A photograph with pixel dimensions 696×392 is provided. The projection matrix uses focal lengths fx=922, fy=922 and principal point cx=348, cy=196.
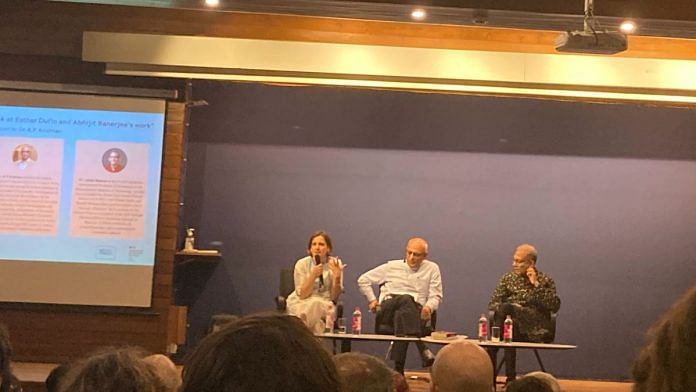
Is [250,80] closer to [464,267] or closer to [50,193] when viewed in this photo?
[50,193]

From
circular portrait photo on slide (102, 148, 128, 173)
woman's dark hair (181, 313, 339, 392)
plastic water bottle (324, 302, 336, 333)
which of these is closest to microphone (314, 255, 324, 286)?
plastic water bottle (324, 302, 336, 333)

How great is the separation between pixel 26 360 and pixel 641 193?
5501mm

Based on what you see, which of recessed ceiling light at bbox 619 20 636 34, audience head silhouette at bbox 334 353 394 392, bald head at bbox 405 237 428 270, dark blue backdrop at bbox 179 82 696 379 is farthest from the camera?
dark blue backdrop at bbox 179 82 696 379

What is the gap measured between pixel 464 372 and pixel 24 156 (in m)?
5.90

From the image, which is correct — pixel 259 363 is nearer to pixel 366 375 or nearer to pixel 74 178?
pixel 366 375

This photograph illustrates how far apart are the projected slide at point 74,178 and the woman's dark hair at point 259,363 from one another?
6565 mm

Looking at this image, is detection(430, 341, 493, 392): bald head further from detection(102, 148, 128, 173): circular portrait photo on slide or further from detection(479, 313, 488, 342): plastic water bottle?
detection(102, 148, 128, 173): circular portrait photo on slide

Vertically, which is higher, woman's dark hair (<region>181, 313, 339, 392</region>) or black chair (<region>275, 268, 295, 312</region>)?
woman's dark hair (<region>181, 313, 339, 392</region>)

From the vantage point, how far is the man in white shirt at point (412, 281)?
23.6 ft

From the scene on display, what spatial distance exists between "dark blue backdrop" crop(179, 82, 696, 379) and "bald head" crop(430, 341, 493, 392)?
5794 millimetres

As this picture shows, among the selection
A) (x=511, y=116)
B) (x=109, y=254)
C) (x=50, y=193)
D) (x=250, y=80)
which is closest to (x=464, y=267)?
(x=511, y=116)

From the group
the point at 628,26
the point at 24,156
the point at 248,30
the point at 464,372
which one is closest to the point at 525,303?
the point at 628,26

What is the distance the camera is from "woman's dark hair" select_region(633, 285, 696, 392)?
0.92 metres

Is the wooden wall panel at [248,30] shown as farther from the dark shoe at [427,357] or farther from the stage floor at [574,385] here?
the stage floor at [574,385]
